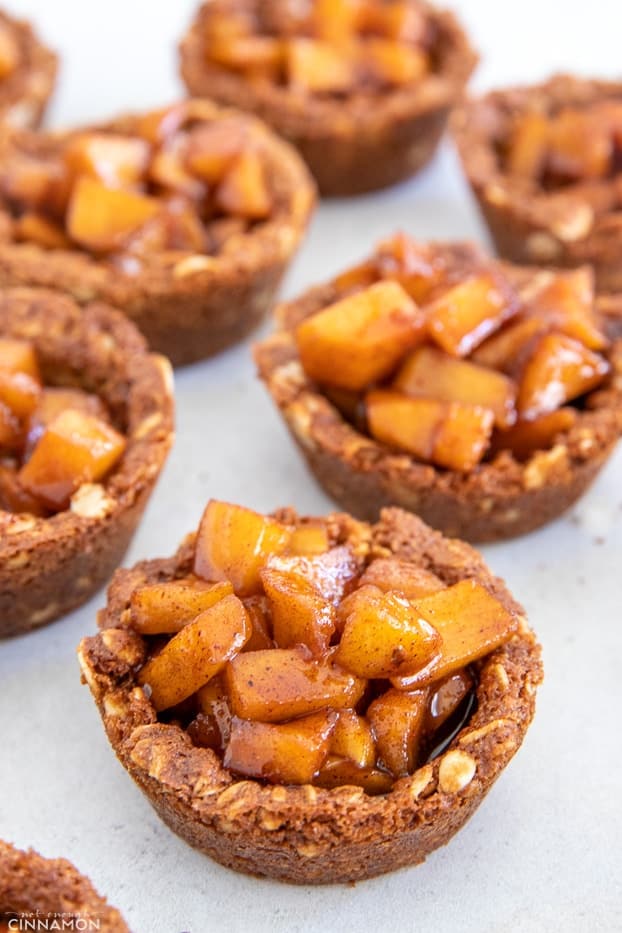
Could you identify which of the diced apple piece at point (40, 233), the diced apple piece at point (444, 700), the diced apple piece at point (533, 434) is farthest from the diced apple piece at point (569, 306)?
the diced apple piece at point (40, 233)

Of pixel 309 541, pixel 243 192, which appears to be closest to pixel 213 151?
pixel 243 192

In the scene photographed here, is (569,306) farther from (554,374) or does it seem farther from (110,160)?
(110,160)

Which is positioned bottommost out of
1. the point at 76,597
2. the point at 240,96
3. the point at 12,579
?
the point at 76,597

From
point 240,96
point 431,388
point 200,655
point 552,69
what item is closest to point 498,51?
point 552,69

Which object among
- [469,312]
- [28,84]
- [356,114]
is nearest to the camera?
[469,312]

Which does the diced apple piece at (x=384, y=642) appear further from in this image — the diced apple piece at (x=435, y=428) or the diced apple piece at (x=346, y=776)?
the diced apple piece at (x=435, y=428)

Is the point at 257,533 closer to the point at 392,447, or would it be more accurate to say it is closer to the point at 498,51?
the point at 392,447
